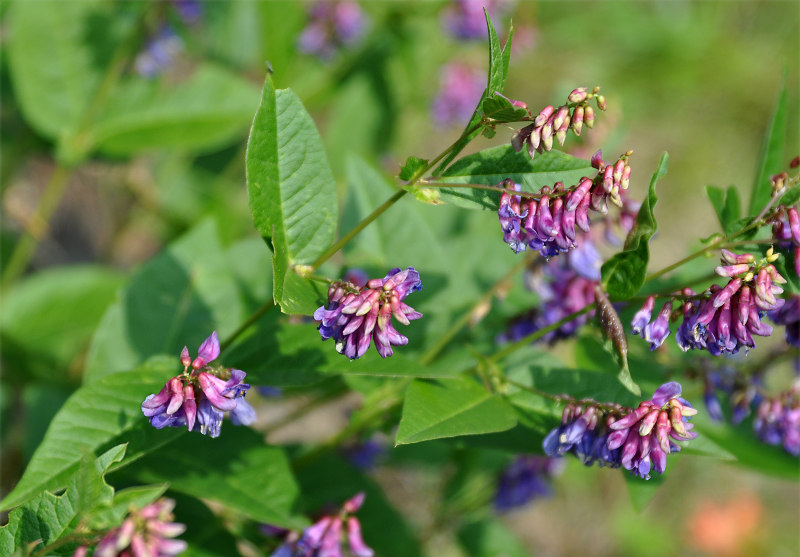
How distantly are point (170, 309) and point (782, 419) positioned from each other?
2004 mm

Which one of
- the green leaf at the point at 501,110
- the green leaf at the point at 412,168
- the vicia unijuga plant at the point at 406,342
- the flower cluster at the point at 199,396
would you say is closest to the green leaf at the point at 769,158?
the vicia unijuga plant at the point at 406,342

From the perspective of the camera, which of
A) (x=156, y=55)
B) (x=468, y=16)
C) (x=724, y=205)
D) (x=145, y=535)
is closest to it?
(x=145, y=535)

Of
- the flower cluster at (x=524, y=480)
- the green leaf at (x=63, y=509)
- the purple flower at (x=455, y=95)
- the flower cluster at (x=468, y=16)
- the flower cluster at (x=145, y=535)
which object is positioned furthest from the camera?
the purple flower at (x=455, y=95)

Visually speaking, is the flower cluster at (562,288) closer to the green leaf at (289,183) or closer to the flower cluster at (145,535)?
the green leaf at (289,183)

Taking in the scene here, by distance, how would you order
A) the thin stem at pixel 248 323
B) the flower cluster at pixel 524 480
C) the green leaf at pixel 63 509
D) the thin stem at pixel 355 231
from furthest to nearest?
the flower cluster at pixel 524 480, the thin stem at pixel 248 323, the thin stem at pixel 355 231, the green leaf at pixel 63 509

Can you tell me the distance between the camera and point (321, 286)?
2.11 m

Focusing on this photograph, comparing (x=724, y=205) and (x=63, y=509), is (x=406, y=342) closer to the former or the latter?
(x=63, y=509)

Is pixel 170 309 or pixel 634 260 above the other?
pixel 634 260

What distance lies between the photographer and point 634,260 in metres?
1.96

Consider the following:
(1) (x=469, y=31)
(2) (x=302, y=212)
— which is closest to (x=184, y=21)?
(1) (x=469, y=31)

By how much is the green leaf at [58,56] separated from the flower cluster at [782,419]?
313cm

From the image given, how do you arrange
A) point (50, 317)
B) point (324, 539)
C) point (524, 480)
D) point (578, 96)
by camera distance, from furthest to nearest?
point (50, 317) < point (524, 480) < point (324, 539) < point (578, 96)

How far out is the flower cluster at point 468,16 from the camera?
14.2ft

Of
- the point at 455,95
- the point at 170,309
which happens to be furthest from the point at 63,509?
the point at 455,95
